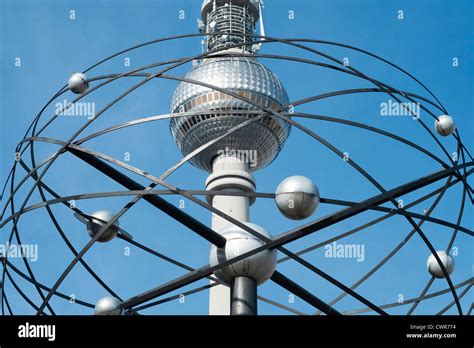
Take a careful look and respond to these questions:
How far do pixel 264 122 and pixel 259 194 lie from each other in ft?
50.2

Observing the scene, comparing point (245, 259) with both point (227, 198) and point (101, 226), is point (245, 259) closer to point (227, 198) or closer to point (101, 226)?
point (101, 226)

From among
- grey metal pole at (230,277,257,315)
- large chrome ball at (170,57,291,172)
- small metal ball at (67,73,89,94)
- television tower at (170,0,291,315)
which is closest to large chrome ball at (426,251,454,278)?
grey metal pole at (230,277,257,315)

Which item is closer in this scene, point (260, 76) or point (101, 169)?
point (101, 169)

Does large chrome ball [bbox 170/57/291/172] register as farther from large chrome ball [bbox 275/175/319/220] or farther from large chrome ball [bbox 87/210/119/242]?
large chrome ball [bbox 275/175/319/220]

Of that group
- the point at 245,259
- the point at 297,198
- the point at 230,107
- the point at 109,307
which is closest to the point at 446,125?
the point at 297,198

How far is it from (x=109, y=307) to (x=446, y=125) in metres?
7.63

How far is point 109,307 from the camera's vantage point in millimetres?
14000

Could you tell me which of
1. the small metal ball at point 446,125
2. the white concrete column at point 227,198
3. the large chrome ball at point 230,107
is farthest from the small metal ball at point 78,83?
the white concrete column at point 227,198

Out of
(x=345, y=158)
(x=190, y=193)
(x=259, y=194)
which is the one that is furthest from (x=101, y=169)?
(x=345, y=158)

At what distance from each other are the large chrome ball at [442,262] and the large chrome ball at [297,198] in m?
7.40

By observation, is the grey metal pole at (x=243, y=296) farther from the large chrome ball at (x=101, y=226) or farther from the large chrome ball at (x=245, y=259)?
the large chrome ball at (x=101, y=226)

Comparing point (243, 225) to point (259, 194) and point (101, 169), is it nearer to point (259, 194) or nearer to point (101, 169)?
point (259, 194)
